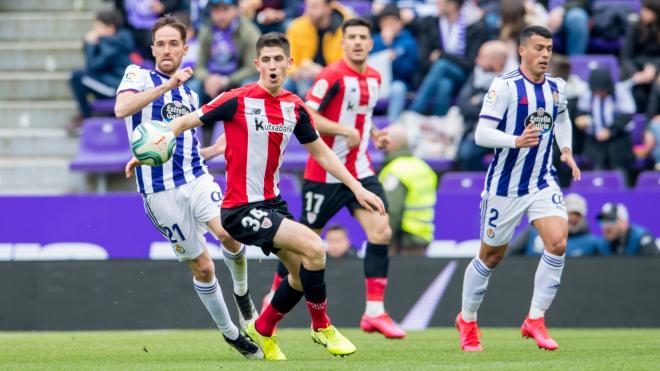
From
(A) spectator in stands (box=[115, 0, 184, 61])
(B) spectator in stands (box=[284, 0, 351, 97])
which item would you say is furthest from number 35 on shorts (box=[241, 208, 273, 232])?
(A) spectator in stands (box=[115, 0, 184, 61])

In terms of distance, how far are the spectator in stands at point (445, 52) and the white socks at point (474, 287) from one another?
640 cm

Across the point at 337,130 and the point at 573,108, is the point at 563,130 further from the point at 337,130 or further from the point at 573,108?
the point at 573,108

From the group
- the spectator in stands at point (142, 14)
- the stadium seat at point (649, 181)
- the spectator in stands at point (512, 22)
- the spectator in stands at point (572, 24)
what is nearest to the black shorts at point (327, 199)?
the stadium seat at point (649, 181)

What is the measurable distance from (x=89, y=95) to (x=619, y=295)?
Answer: 801 centimetres

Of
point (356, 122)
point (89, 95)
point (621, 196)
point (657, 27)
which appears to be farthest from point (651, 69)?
point (89, 95)

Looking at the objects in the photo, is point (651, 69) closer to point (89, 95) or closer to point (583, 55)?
point (583, 55)

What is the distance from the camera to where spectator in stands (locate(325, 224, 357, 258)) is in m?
13.7

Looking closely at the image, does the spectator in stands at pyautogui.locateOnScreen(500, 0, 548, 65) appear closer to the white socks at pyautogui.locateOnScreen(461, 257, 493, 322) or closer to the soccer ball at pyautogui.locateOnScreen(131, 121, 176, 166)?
the white socks at pyautogui.locateOnScreen(461, 257, 493, 322)

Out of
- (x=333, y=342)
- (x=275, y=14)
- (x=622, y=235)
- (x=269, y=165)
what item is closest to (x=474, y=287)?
(x=333, y=342)

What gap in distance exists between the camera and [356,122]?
11.2 m

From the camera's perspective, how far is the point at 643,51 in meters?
16.6

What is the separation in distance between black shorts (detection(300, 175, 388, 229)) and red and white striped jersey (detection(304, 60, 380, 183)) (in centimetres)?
6

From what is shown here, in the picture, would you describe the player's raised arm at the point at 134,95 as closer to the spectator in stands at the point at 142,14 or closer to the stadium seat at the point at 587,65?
the stadium seat at the point at 587,65

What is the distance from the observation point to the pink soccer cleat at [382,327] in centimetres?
1089
